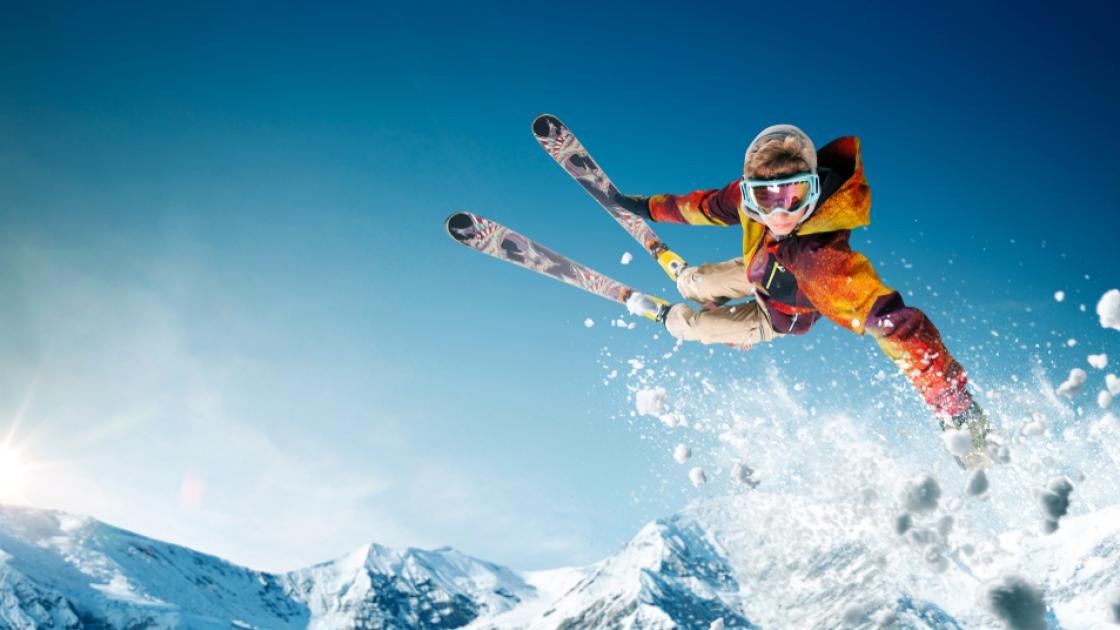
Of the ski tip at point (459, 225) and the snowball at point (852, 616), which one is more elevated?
the ski tip at point (459, 225)

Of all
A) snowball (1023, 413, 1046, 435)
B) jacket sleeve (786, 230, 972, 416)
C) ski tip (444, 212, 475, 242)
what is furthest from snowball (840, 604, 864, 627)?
ski tip (444, 212, 475, 242)

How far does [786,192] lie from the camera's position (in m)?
6.09

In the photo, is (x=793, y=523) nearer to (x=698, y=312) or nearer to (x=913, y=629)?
(x=698, y=312)

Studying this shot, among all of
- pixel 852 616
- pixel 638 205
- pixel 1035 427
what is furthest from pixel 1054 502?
pixel 638 205

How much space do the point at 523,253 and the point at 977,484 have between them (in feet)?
23.9

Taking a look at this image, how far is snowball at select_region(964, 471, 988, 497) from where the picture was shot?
5965 millimetres

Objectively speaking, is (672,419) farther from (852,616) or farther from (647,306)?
(852,616)

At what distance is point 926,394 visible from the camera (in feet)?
20.4

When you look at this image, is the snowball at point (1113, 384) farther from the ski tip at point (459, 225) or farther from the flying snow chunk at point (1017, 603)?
the ski tip at point (459, 225)

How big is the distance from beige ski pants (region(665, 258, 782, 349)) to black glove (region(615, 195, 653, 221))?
3.48ft

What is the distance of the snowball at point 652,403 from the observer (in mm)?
8844

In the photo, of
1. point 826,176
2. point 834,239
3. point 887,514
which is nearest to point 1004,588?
point 887,514

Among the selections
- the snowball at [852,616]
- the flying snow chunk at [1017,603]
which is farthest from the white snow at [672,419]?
the flying snow chunk at [1017,603]

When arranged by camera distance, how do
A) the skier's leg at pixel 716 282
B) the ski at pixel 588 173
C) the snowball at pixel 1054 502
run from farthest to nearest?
the ski at pixel 588 173
the skier's leg at pixel 716 282
the snowball at pixel 1054 502
